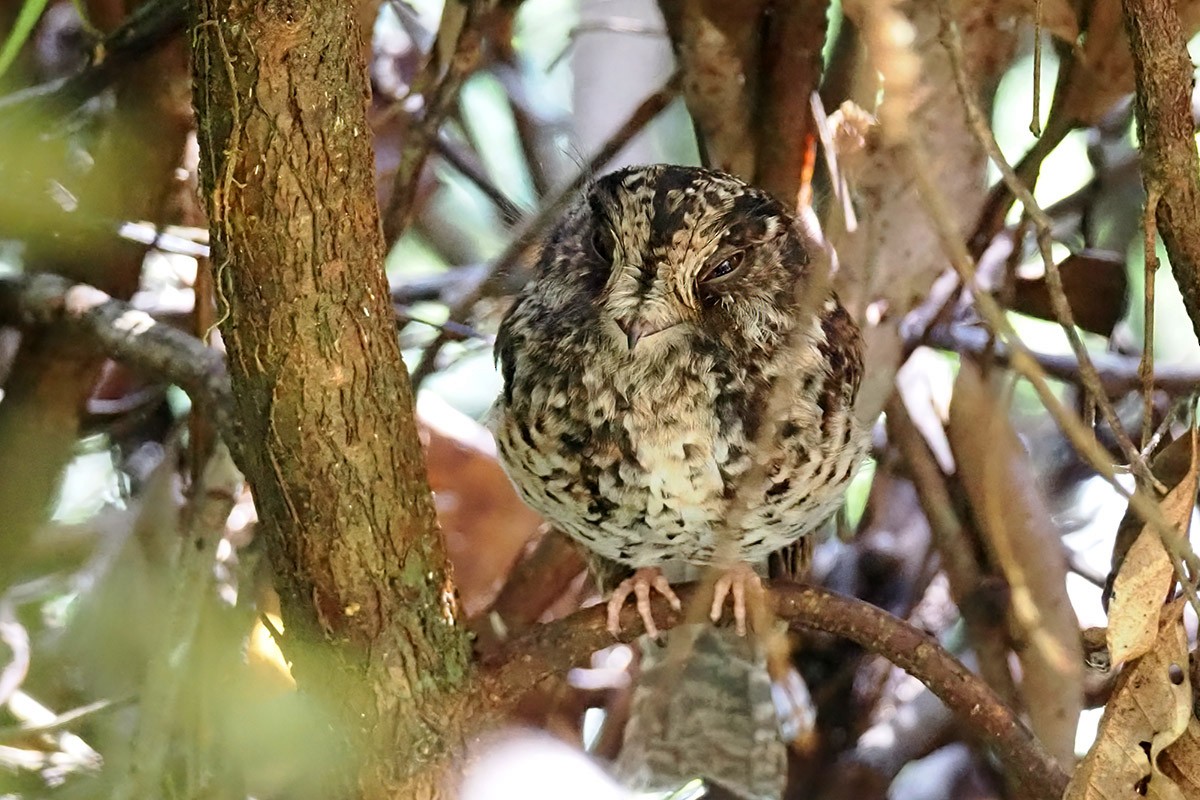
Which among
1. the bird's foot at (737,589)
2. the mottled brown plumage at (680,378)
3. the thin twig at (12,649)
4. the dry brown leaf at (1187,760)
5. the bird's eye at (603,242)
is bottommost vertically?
the dry brown leaf at (1187,760)

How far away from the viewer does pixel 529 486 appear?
4.30ft

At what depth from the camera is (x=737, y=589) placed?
1.35 m

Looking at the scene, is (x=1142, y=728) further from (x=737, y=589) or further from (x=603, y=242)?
(x=603, y=242)

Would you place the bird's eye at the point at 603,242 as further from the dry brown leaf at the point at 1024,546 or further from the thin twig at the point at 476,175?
the dry brown leaf at the point at 1024,546

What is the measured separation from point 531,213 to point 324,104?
2.30 ft

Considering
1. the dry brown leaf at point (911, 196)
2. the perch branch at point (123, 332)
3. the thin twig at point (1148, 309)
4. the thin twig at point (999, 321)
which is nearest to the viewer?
the thin twig at point (999, 321)

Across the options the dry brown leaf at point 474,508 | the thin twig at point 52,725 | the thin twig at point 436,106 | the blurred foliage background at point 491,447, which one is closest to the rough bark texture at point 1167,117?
the blurred foliage background at point 491,447

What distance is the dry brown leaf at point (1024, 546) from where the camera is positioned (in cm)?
144

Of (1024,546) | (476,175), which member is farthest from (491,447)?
(1024,546)

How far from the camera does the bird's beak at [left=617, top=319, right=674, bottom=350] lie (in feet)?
3.77

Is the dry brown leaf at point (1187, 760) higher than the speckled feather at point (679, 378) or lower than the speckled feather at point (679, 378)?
lower

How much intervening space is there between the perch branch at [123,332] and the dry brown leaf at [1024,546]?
920 mm

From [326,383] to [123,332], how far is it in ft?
1.74

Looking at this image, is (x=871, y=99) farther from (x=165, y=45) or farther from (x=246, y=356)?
(x=165, y=45)
